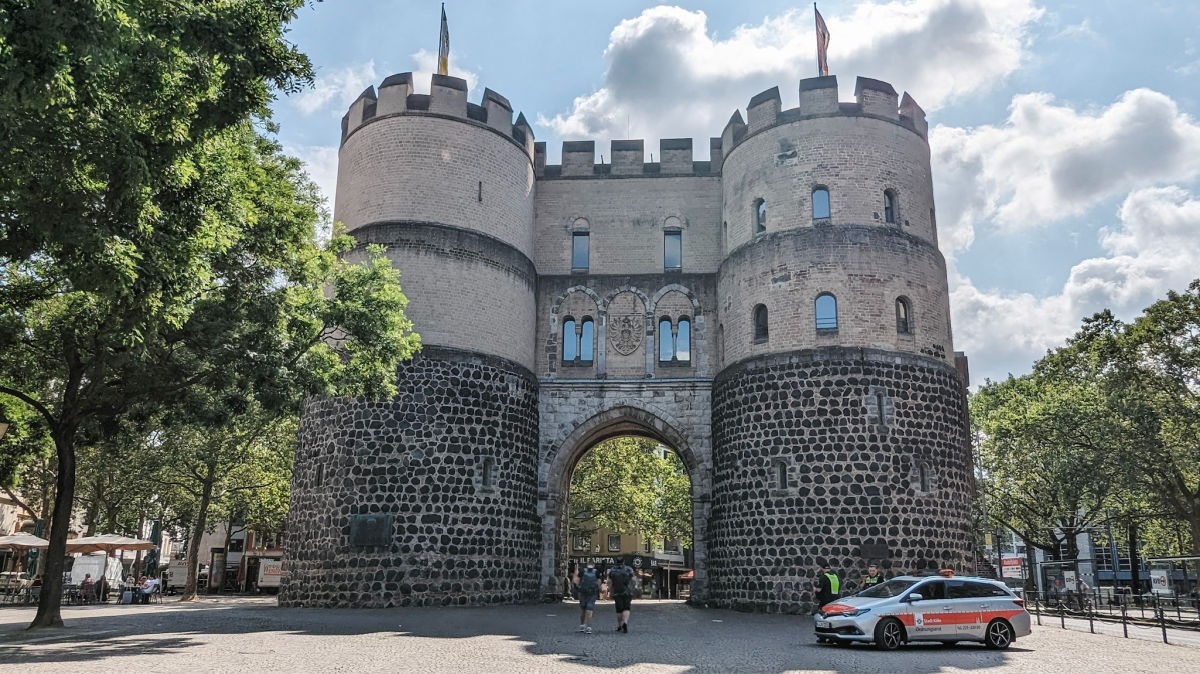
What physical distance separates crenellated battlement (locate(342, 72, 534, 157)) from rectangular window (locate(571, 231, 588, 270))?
466 centimetres

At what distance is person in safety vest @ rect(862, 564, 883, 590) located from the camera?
73.9 ft

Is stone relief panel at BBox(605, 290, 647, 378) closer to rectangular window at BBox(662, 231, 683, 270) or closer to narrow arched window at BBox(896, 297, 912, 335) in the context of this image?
rectangular window at BBox(662, 231, 683, 270)

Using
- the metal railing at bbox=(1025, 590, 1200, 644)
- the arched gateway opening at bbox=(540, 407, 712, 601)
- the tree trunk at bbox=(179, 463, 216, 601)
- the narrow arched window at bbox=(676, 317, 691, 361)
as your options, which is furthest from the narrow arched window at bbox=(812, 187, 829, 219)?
the tree trunk at bbox=(179, 463, 216, 601)

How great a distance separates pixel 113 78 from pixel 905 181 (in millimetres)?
23812

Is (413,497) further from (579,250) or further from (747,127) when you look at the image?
(747,127)

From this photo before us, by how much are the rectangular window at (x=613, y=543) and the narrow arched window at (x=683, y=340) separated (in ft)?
125

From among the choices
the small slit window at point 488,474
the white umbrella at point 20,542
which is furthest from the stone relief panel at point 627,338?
the white umbrella at point 20,542

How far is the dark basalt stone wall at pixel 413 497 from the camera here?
1016 inches

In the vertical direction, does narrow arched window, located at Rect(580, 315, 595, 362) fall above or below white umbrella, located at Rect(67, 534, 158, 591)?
above

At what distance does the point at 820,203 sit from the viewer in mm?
28078

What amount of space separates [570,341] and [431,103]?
933 cm

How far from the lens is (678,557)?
71.4 m

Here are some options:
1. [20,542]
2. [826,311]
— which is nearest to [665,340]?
[826,311]

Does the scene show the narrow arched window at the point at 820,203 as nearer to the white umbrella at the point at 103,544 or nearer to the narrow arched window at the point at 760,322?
the narrow arched window at the point at 760,322
